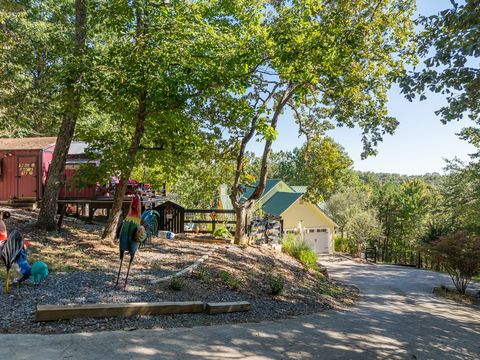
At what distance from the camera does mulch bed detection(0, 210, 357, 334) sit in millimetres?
5230

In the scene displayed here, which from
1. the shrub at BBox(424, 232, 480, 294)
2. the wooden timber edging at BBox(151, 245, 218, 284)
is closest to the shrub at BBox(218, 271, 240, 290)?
the wooden timber edging at BBox(151, 245, 218, 284)

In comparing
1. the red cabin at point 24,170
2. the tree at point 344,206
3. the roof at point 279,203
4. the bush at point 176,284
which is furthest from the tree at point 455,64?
the tree at point 344,206

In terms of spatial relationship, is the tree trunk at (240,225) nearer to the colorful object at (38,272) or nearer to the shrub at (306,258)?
the shrub at (306,258)

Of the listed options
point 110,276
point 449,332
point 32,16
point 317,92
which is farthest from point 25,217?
point 32,16

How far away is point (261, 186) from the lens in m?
15.0

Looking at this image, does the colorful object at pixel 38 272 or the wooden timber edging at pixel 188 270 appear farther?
the wooden timber edging at pixel 188 270

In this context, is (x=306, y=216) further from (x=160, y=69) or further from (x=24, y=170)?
(x=160, y=69)

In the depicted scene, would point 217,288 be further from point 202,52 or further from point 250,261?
point 202,52

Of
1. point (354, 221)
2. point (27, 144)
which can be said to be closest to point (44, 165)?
point (27, 144)

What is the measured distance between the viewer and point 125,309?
211 inches

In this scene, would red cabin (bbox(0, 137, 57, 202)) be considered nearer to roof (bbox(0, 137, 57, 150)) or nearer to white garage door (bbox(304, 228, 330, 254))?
roof (bbox(0, 137, 57, 150))

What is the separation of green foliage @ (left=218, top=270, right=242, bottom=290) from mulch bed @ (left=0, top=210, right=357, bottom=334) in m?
0.06

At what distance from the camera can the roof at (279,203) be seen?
32.7 m

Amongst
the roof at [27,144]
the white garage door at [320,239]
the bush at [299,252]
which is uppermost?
the roof at [27,144]
